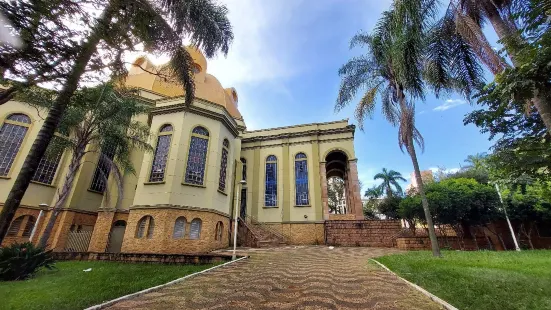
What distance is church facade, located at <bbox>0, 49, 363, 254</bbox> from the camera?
43.6ft

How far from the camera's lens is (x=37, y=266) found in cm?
787

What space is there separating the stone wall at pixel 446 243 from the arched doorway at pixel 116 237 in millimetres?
17152

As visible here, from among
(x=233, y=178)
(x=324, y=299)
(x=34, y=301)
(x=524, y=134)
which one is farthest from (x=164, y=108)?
(x=524, y=134)

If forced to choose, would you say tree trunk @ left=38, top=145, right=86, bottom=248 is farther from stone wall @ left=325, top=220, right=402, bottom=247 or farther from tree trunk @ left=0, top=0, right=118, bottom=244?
stone wall @ left=325, top=220, right=402, bottom=247

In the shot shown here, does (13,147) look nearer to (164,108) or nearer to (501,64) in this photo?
(164,108)

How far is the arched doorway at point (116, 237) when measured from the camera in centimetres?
1403

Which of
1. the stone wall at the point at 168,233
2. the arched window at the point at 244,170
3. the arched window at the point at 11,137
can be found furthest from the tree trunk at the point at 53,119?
the arched window at the point at 244,170

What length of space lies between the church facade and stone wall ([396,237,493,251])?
3674mm

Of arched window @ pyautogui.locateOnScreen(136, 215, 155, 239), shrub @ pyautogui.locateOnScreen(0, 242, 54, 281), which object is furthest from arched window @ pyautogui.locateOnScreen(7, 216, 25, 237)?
shrub @ pyautogui.locateOnScreen(0, 242, 54, 281)

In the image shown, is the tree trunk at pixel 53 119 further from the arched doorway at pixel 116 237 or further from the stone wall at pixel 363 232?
the stone wall at pixel 363 232

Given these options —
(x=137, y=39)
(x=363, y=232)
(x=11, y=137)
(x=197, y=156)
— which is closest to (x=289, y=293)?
(x=137, y=39)

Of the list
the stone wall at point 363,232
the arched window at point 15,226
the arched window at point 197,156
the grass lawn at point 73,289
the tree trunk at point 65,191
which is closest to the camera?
the grass lawn at point 73,289

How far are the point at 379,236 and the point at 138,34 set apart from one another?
17131mm

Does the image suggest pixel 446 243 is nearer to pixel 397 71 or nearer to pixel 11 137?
pixel 397 71
